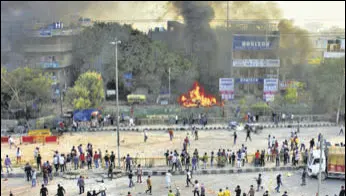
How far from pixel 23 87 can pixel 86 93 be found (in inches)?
273

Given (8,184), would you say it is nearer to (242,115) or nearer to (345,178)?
(345,178)

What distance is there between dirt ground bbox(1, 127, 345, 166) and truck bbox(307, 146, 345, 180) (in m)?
6.47

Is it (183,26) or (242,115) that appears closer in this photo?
(242,115)

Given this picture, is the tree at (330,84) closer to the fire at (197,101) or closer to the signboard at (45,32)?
the fire at (197,101)

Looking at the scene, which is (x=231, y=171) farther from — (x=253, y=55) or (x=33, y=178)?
(x=253, y=55)

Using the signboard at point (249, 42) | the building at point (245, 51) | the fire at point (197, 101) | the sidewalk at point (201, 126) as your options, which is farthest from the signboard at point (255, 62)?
the sidewalk at point (201, 126)

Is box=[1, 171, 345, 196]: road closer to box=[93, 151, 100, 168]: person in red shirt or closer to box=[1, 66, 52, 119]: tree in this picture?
box=[93, 151, 100, 168]: person in red shirt

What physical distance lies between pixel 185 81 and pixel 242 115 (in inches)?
613

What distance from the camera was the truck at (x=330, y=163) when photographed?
866 inches

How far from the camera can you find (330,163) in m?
22.2

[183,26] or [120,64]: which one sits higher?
[183,26]

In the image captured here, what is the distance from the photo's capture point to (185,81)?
53844 millimetres

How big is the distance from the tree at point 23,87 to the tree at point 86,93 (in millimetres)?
3429

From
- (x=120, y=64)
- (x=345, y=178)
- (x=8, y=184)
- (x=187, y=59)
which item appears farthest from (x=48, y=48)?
(x=345, y=178)
